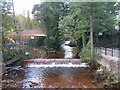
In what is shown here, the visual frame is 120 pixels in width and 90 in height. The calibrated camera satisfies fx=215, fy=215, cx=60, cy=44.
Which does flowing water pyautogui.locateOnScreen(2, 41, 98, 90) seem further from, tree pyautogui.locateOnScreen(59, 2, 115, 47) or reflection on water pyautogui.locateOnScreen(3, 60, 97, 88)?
tree pyautogui.locateOnScreen(59, 2, 115, 47)

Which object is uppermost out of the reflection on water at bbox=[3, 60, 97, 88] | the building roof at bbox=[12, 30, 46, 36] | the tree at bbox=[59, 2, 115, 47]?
the tree at bbox=[59, 2, 115, 47]

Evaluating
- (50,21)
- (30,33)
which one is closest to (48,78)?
(30,33)

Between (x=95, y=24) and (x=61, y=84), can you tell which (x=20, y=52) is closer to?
(x=61, y=84)

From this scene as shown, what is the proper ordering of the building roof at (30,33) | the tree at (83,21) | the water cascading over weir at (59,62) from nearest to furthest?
the building roof at (30,33), the tree at (83,21), the water cascading over weir at (59,62)

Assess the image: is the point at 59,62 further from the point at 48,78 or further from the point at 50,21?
the point at 48,78

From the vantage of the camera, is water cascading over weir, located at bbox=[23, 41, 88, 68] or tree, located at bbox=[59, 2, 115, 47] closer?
tree, located at bbox=[59, 2, 115, 47]

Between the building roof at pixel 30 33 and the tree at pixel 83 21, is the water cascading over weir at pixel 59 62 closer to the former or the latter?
the tree at pixel 83 21

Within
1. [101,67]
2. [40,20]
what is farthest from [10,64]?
[101,67]

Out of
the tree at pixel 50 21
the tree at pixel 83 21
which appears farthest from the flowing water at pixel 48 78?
the tree at pixel 83 21

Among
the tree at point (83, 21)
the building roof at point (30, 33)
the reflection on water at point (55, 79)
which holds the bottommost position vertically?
the reflection on water at point (55, 79)

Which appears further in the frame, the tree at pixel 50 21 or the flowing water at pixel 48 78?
the tree at pixel 50 21

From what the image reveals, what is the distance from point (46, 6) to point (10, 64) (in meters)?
1.34

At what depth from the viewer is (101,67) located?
440 cm

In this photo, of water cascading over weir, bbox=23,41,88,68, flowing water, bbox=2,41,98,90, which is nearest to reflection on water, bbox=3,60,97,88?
flowing water, bbox=2,41,98,90
